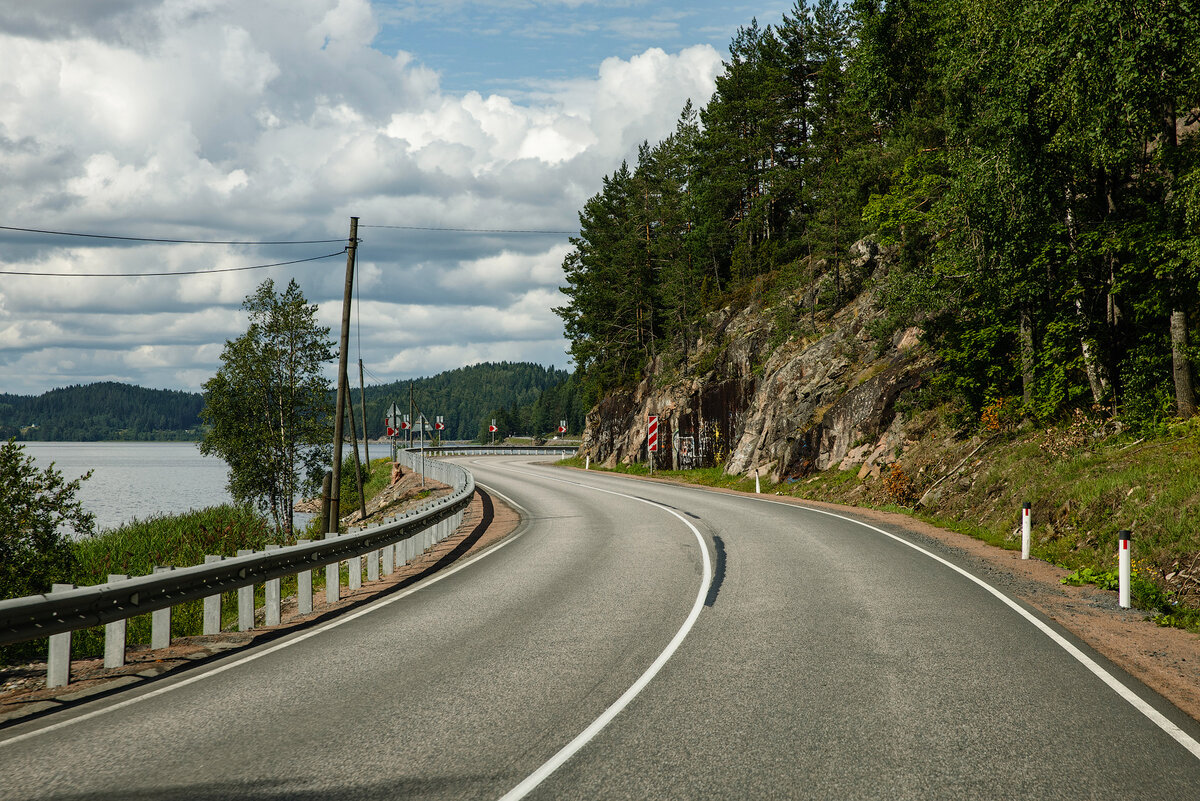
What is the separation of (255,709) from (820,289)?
3594 cm

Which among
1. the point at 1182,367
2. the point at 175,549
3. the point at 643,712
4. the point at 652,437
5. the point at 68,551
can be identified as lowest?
the point at 175,549

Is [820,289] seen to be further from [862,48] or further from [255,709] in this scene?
[255,709]

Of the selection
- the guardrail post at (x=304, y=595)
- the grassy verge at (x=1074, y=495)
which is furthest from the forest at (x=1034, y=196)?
the guardrail post at (x=304, y=595)

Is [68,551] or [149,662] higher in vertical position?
[149,662]

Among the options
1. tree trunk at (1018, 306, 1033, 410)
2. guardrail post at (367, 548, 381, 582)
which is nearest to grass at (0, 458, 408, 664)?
guardrail post at (367, 548, 381, 582)

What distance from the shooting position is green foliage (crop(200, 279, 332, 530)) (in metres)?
44.8

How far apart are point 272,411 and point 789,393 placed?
30.2 m

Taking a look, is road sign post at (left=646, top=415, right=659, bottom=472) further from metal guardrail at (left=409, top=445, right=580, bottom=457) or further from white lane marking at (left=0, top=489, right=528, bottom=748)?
metal guardrail at (left=409, top=445, right=580, bottom=457)

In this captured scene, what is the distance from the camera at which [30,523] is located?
1554 centimetres

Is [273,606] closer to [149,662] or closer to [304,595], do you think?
[304,595]

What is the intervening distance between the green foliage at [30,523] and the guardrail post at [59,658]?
945 cm

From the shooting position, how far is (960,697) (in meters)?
6.20

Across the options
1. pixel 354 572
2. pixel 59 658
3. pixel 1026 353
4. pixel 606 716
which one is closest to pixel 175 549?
pixel 354 572

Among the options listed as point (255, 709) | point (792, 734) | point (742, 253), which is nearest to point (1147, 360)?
point (792, 734)
